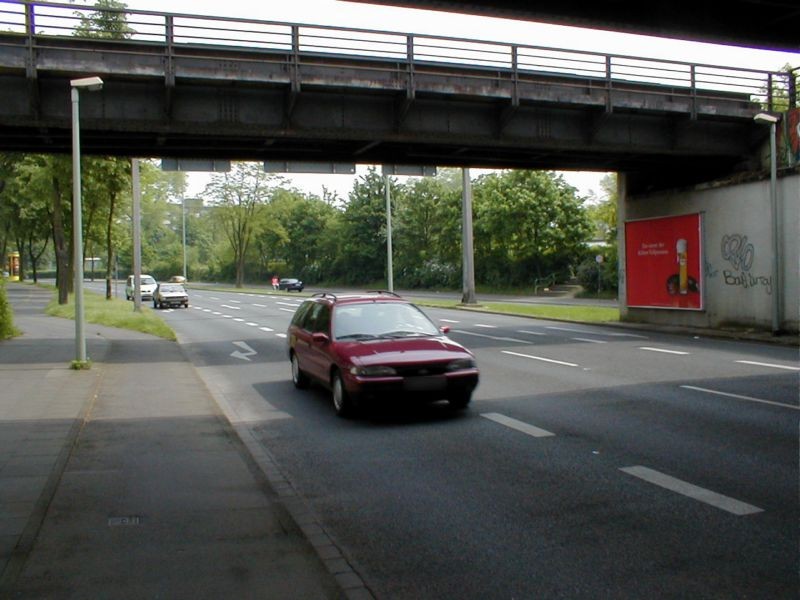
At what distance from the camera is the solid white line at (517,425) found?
8914mm

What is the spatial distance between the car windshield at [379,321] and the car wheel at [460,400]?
3.19ft

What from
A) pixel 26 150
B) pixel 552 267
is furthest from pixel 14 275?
pixel 26 150

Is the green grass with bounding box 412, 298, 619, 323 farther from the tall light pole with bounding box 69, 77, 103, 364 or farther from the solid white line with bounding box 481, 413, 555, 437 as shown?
the solid white line with bounding box 481, 413, 555, 437

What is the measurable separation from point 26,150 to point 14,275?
3877 inches

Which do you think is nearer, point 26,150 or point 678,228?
point 26,150

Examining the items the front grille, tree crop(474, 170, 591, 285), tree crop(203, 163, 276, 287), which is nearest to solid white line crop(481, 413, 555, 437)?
the front grille

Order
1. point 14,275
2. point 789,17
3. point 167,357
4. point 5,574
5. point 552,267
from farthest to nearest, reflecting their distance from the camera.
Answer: point 14,275, point 552,267, point 167,357, point 789,17, point 5,574

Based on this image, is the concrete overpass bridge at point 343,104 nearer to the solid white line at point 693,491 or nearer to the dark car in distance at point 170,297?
the solid white line at point 693,491

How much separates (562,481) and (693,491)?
3.47 feet

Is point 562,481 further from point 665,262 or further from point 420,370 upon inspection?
point 665,262

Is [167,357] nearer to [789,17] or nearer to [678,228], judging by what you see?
[789,17]

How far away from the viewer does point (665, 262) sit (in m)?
26.0

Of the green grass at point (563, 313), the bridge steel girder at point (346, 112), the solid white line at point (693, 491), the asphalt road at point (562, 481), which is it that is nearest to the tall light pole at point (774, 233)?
the bridge steel girder at point (346, 112)

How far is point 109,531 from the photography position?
18.1ft
